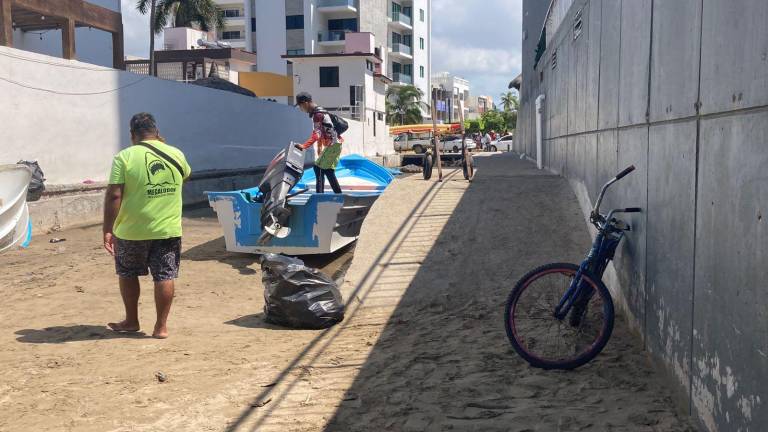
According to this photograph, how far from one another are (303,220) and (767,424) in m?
6.79

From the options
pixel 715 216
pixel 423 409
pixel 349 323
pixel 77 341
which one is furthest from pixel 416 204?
pixel 715 216

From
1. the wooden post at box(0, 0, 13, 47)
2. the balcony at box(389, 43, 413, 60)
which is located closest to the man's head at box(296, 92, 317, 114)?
the wooden post at box(0, 0, 13, 47)

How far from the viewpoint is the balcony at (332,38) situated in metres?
55.2

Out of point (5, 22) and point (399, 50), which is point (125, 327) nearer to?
point (5, 22)

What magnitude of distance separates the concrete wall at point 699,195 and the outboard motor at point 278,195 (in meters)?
4.16

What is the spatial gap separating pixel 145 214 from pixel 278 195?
3.34m

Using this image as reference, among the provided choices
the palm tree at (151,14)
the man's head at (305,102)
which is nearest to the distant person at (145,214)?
the man's head at (305,102)

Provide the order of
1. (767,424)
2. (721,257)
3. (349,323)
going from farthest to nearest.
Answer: (349,323) < (721,257) < (767,424)

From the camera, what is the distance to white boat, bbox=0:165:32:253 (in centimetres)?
920

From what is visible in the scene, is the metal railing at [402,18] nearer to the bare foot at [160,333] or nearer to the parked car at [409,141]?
the parked car at [409,141]

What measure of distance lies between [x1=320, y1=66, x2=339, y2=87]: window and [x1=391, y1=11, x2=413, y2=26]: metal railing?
2125 centimetres

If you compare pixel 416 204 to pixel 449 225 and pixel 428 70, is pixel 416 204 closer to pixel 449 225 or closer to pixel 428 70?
pixel 449 225

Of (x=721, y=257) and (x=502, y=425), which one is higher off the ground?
(x=721, y=257)

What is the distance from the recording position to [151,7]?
4222 centimetres
